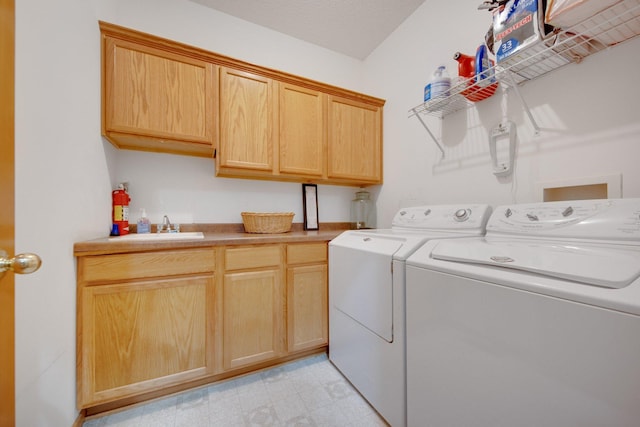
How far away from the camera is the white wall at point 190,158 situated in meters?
0.89

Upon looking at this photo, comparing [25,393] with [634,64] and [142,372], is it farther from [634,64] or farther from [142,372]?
[634,64]

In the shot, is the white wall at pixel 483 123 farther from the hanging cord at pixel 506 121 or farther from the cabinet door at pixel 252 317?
the cabinet door at pixel 252 317

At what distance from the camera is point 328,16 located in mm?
2096

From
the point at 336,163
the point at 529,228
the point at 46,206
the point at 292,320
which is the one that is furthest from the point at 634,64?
the point at 46,206

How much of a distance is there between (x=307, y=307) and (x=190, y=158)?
1.47m

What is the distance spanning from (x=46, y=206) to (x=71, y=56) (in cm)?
72

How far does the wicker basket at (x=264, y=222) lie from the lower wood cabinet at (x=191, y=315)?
32 centimetres

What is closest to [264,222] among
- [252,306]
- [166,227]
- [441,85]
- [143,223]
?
[252,306]

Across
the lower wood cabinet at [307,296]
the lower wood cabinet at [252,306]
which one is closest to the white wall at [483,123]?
the lower wood cabinet at [307,296]

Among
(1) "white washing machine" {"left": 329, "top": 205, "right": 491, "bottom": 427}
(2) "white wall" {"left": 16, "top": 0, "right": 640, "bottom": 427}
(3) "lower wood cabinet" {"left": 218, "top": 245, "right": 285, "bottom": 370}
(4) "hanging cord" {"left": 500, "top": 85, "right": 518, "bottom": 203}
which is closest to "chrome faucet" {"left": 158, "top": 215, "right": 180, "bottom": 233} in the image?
(2) "white wall" {"left": 16, "top": 0, "right": 640, "bottom": 427}

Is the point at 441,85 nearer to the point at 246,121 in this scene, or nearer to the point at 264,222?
the point at 246,121

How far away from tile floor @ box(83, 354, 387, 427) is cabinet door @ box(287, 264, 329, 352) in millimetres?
212

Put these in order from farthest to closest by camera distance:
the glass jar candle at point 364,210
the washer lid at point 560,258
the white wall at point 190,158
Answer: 1. the glass jar candle at point 364,210
2. the white wall at point 190,158
3. the washer lid at point 560,258

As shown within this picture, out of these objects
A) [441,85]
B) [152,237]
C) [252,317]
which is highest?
[441,85]
